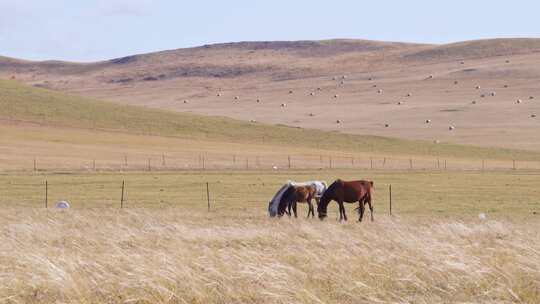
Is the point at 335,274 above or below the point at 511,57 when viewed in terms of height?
below

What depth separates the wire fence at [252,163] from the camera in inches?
2216

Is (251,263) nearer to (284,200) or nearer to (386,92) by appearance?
(284,200)

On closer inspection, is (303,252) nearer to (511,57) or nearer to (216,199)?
(216,199)

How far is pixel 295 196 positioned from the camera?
28203 mm

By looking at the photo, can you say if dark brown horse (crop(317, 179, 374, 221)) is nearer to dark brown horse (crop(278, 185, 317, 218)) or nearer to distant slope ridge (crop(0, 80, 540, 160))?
dark brown horse (crop(278, 185, 317, 218))

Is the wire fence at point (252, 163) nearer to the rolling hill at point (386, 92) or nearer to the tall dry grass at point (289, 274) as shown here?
the rolling hill at point (386, 92)

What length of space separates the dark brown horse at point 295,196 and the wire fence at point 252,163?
26955mm

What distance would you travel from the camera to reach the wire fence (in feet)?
185

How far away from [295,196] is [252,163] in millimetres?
34288

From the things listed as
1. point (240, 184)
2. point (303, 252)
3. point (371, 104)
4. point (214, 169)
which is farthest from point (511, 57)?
point (303, 252)

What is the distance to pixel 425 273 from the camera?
37.3 ft

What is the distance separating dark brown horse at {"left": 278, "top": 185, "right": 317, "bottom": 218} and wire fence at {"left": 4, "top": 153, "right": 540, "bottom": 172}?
26955 mm

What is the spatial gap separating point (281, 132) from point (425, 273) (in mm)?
76631

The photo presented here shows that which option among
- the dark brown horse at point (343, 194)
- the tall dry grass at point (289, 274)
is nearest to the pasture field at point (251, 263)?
the tall dry grass at point (289, 274)
